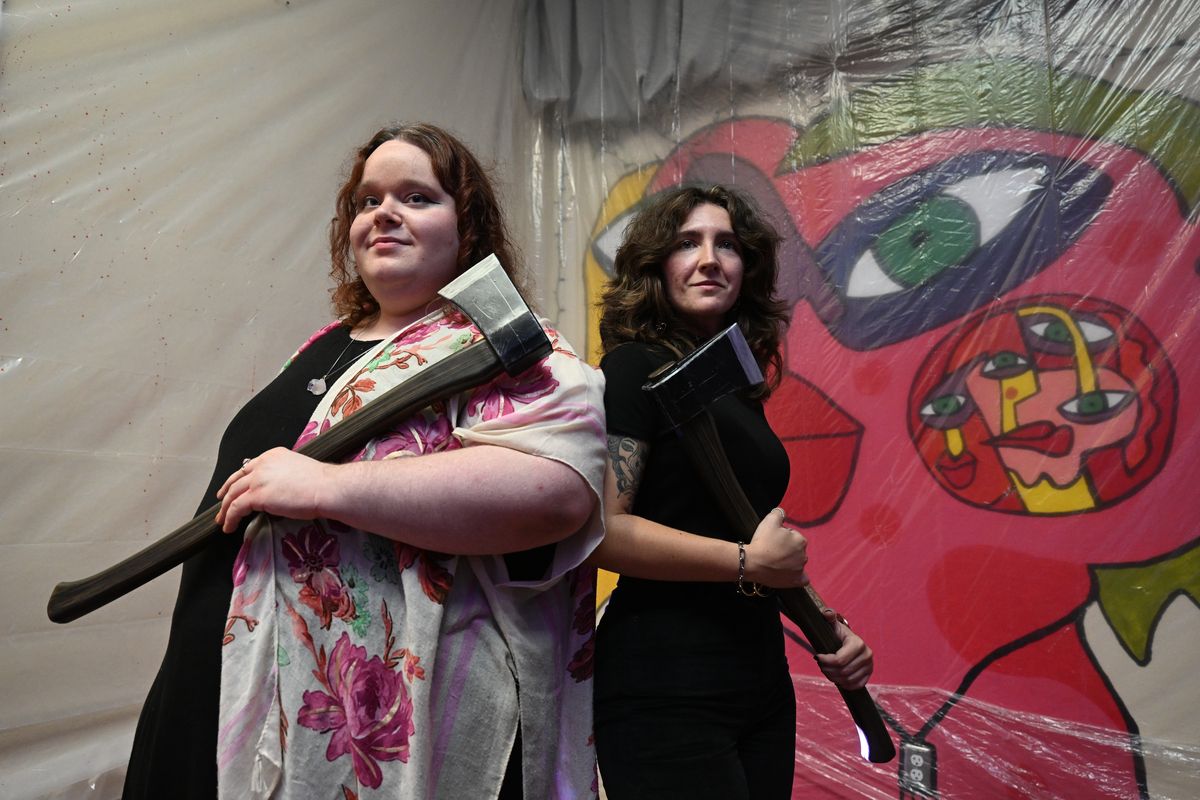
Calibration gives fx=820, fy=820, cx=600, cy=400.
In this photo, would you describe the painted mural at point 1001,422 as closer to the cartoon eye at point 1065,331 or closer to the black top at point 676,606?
the cartoon eye at point 1065,331

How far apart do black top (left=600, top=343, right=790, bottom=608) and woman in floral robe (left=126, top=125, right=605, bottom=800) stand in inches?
6.4

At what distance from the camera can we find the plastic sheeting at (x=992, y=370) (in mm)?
1748

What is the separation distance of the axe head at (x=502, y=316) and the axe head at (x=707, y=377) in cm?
21

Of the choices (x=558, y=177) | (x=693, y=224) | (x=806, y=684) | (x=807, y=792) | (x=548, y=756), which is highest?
(x=558, y=177)

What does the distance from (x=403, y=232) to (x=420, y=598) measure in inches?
15.7

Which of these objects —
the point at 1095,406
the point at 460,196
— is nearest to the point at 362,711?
the point at 460,196

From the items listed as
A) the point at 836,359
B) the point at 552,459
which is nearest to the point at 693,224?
the point at 552,459

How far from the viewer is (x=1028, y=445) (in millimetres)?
1885

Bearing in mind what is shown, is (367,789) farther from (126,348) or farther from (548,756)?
(126,348)

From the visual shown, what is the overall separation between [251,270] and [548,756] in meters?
1.36

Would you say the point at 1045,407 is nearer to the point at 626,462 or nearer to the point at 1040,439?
the point at 1040,439

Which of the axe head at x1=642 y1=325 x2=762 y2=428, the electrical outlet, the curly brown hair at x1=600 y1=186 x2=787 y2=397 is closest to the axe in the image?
the axe head at x1=642 y1=325 x2=762 y2=428

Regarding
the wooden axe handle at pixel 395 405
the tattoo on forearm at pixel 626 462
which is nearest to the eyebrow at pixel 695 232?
the tattoo on forearm at pixel 626 462

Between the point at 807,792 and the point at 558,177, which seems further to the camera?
the point at 558,177
